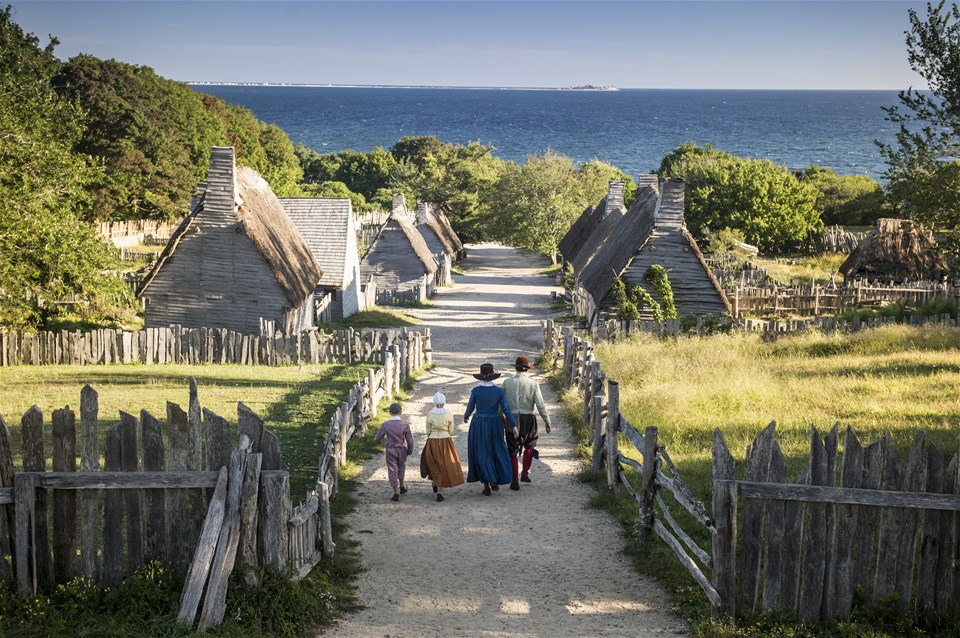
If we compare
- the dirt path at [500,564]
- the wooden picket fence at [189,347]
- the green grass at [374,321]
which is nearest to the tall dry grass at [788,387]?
the dirt path at [500,564]

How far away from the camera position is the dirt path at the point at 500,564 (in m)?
8.32

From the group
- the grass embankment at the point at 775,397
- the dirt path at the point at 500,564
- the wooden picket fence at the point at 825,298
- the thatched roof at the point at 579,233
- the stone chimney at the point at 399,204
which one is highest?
the stone chimney at the point at 399,204

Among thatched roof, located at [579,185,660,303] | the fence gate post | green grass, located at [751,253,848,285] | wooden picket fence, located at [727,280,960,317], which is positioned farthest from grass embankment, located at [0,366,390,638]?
green grass, located at [751,253,848,285]

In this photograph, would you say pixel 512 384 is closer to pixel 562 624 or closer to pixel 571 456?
pixel 571 456

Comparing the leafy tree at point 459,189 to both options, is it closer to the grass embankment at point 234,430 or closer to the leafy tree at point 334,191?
the leafy tree at point 334,191

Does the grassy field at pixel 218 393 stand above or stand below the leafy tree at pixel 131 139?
below

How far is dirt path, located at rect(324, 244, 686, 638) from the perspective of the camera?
328 inches

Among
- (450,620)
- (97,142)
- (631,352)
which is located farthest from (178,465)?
(97,142)

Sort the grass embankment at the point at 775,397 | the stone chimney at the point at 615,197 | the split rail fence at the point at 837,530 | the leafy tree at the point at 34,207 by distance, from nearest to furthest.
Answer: the split rail fence at the point at 837,530 < the grass embankment at the point at 775,397 < the leafy tree at the point at 34,207 < the stone chimney at the point at 615,197

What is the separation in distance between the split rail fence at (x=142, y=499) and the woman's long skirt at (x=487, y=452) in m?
4.99

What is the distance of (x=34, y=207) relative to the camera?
22438 mm

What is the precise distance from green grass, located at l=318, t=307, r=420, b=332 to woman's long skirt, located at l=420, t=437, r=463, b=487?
66.8 ft

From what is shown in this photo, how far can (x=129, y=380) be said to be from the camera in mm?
21406

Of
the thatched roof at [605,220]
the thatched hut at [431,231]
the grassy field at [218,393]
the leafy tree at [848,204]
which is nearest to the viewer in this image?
the grassy field at [218,393]
